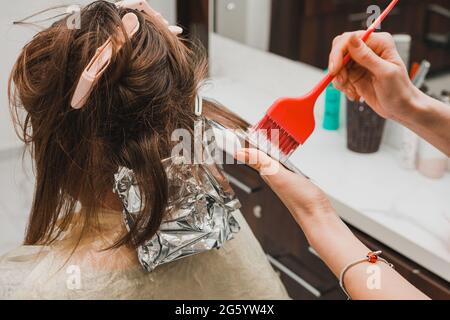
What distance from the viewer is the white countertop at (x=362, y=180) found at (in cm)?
144

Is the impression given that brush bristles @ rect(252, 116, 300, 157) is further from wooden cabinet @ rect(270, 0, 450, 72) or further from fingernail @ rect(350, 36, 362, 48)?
wooden cabinet @ rect(270, 0, 450, 72)

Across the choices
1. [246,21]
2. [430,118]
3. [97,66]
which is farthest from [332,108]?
[97,66]

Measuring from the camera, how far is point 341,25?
209cm

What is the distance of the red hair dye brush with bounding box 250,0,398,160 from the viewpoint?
1092 millimetres

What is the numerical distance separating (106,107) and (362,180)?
92 cm

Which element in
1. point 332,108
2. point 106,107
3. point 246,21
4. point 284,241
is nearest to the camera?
point 106,107

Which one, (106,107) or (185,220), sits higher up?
(106,107)

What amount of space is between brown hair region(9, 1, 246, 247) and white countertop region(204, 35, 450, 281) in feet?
2.12

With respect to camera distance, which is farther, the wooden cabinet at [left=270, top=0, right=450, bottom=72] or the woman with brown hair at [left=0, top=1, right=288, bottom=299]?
the wooden cabinet at [left=270, top=0, right=450, bottom=72]

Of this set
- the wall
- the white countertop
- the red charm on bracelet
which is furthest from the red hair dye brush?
the wall

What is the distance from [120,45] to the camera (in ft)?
3.18

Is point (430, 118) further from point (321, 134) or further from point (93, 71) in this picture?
point (321, 134)

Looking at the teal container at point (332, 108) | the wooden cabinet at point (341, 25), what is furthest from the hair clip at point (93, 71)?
the wooden cabinet at point (341, 25)
